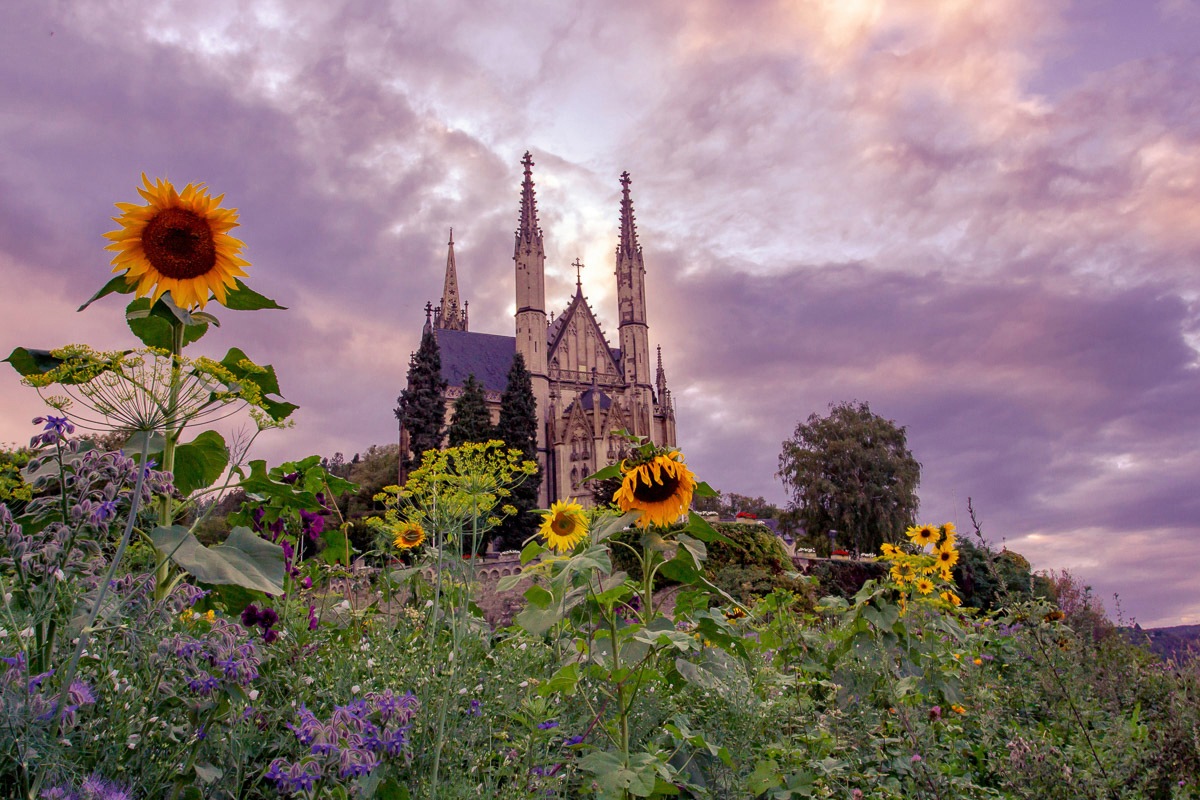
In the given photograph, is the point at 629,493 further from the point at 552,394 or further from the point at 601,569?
the point at 552,394

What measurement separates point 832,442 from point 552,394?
22.5 m

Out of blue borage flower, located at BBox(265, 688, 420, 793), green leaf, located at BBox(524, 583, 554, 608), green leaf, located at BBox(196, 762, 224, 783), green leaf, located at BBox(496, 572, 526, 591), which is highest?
green leaf, located at BBox(496, 572, 526, 591)

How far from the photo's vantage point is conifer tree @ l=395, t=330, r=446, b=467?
140ft

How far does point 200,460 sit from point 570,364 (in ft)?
199

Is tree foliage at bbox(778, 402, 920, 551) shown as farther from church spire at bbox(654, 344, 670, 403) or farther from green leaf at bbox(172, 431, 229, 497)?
green leaf at bbox(172, 431, 229, 497)

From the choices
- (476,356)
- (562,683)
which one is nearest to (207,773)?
(562,683)

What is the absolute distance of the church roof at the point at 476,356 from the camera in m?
60.0

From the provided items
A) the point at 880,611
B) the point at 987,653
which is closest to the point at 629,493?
the point at 880,611

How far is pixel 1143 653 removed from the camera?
5227 millimetres

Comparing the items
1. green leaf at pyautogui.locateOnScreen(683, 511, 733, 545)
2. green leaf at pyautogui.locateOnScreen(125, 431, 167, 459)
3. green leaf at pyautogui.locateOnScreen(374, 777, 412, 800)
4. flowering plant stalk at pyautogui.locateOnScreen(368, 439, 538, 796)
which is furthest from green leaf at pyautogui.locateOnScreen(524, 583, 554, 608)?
green leaf at pyautogui.locateOnScreen(125, 431, 167, 459)

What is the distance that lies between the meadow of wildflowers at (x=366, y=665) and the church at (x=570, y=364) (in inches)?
1886

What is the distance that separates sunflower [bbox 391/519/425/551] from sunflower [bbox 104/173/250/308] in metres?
1.88

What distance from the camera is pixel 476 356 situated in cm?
6222

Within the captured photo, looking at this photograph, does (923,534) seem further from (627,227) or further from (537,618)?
(627,227)
